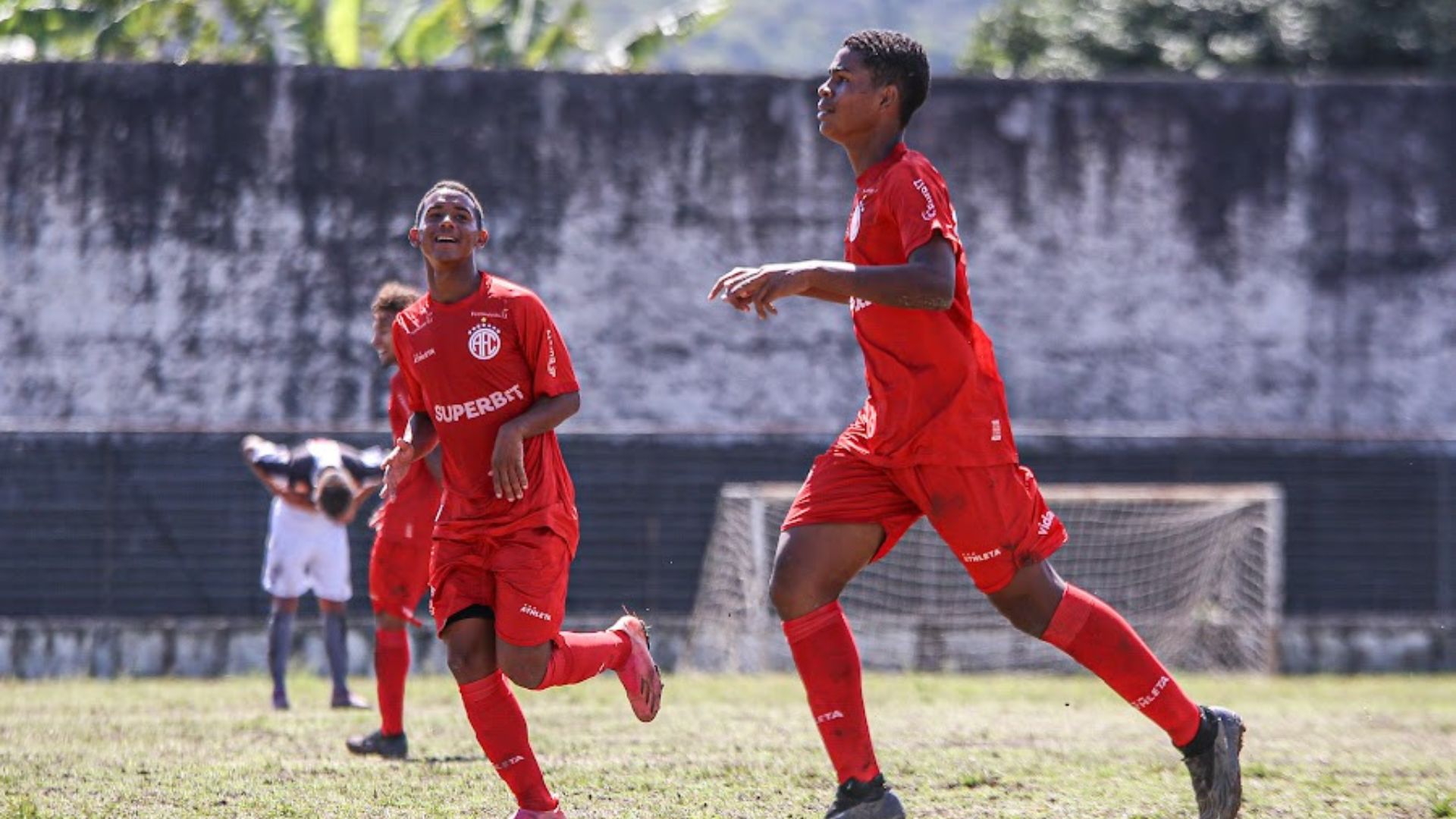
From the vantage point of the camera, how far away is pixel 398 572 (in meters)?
9.49

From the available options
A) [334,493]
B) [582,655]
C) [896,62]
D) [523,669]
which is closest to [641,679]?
[582,655]

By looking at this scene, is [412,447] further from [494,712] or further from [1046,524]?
[1046,524]

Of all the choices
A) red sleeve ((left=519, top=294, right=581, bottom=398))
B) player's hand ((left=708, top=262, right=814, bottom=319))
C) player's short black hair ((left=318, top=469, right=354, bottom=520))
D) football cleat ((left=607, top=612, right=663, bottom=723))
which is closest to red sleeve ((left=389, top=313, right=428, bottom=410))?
red sleeve ((left=519, top=294, right=581, bottom=398))

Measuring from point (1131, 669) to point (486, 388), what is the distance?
219cm

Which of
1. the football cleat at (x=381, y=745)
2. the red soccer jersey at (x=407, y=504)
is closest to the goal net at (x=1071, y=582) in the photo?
the red soccer jersey at (x=407, y=504)

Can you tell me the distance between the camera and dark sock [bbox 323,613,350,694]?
11961 millimetres

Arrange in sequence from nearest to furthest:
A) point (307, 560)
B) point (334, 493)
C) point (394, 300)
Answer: point (394, 300) → point (334, 493) → point (307, 560)

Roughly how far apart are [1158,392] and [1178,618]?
3.48 m

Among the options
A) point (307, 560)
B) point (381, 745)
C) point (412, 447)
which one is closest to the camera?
point (412, 447)

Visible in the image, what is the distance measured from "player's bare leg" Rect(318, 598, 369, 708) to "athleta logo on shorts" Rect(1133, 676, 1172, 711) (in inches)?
259

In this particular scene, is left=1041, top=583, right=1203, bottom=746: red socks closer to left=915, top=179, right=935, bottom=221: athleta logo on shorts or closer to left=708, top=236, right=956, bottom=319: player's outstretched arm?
left=708, top=236, right=956, bottom=319: player's outstretched arm

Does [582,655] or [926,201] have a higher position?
[926,201]

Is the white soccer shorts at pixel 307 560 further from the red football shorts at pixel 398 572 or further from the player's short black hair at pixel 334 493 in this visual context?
the red football shorts at pixel 398 572

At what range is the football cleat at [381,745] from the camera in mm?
9031
